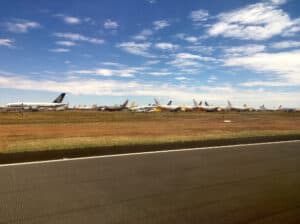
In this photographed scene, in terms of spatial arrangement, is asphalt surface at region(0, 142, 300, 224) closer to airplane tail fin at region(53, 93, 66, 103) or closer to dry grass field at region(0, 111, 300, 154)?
dry grass field at region(0, 111, 300, 154)

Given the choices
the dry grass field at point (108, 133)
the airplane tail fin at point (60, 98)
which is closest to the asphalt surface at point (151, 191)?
the dry grass field at point (108, 133)

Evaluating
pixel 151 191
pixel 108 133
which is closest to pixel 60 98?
pixel 108 133

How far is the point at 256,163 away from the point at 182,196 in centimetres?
576

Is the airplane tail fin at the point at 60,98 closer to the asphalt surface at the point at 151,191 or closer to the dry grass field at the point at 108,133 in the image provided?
the dry grass field at the point at 108,133

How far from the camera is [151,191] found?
8719 millimetres

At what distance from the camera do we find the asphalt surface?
6.81 m

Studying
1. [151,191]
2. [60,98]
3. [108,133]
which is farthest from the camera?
[60,98]

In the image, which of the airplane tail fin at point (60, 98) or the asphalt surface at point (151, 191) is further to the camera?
the airplane tail fin at point (60, 98)

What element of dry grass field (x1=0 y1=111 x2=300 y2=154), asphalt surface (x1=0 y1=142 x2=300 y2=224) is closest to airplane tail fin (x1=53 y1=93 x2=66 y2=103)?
dry grass field (x1=0 y1=111 x2=300 y2=154)

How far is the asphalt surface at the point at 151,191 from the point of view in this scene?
6812mm

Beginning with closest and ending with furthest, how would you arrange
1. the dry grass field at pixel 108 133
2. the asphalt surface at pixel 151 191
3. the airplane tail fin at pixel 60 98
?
1. the asphalt surface at pixel 151 191
2. the dry grass field at pixel 108 133
3. the airplane tail fin at pixel 60 98

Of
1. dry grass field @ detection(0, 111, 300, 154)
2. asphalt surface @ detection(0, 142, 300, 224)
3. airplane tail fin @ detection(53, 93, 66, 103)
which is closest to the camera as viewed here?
asphalt surface @ detection(0, 142, 300, 224)

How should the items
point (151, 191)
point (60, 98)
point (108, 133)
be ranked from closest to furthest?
point (151, 191) < point (108, 133) < point (60, 98)

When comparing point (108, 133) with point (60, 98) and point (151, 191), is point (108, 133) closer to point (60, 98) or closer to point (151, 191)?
point (151, 191)
